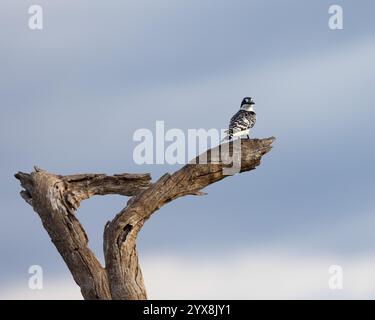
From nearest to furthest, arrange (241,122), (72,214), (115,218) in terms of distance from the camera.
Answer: (115,218) < (72,214) < (241,122)

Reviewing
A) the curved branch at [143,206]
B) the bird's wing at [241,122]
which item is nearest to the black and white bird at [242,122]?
the bird's wing at [241,122]

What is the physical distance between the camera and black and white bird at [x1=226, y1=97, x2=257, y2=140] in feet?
94.3

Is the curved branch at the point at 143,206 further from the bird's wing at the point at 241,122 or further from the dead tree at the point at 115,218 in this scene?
the bird's wing at the point at 241,122

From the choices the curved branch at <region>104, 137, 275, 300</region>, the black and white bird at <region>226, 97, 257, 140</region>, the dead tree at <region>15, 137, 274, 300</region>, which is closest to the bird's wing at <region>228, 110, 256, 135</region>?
the black and white bird at <region>226, 97, 257, 140</region>

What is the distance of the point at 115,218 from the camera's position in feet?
79.4

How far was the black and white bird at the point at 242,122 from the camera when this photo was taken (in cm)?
2875

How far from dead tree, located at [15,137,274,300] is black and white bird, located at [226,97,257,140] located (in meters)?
4.23

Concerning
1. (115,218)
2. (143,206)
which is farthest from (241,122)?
(115,218)

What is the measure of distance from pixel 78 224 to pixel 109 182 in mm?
1343

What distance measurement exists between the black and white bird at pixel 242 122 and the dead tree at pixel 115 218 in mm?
4234

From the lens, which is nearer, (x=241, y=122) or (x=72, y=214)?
(x=72, y=214)

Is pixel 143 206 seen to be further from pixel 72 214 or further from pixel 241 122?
pixel 241 122

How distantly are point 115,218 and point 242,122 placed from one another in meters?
6.60
